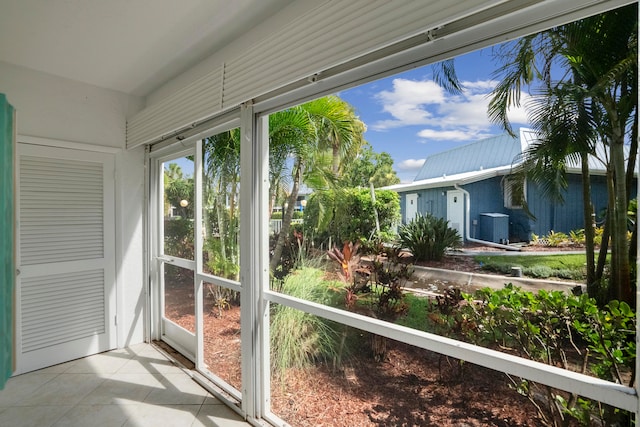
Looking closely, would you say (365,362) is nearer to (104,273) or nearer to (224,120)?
(224,120)

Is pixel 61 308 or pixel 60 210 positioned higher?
pixel 60 210

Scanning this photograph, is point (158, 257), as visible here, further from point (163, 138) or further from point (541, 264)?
point (541, 264)

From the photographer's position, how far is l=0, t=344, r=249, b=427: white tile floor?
2145mm

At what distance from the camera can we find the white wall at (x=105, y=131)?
2691 millimetres

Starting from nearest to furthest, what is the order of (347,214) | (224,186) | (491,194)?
(491,194) < (347,214) < (224,186)

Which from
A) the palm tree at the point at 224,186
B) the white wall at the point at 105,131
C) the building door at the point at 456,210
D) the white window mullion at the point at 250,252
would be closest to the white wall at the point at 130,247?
the white wall at the point at 105,131

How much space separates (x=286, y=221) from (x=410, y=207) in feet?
2.95

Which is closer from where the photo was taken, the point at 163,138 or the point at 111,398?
the point at 111,398

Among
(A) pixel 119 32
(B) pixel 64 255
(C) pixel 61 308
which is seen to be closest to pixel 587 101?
(A) pixel 119 32

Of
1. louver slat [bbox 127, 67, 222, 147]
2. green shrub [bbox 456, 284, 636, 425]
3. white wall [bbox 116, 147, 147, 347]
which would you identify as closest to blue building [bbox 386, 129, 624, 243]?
green shrub [bbox 456, 284, 636, 425]

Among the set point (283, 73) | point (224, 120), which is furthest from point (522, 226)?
point (224, 120)

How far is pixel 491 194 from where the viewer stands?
4.17 ft

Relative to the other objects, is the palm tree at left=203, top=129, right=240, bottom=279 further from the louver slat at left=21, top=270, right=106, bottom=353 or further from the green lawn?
the green lawn

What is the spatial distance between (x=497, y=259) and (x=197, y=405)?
2255 millimetres
